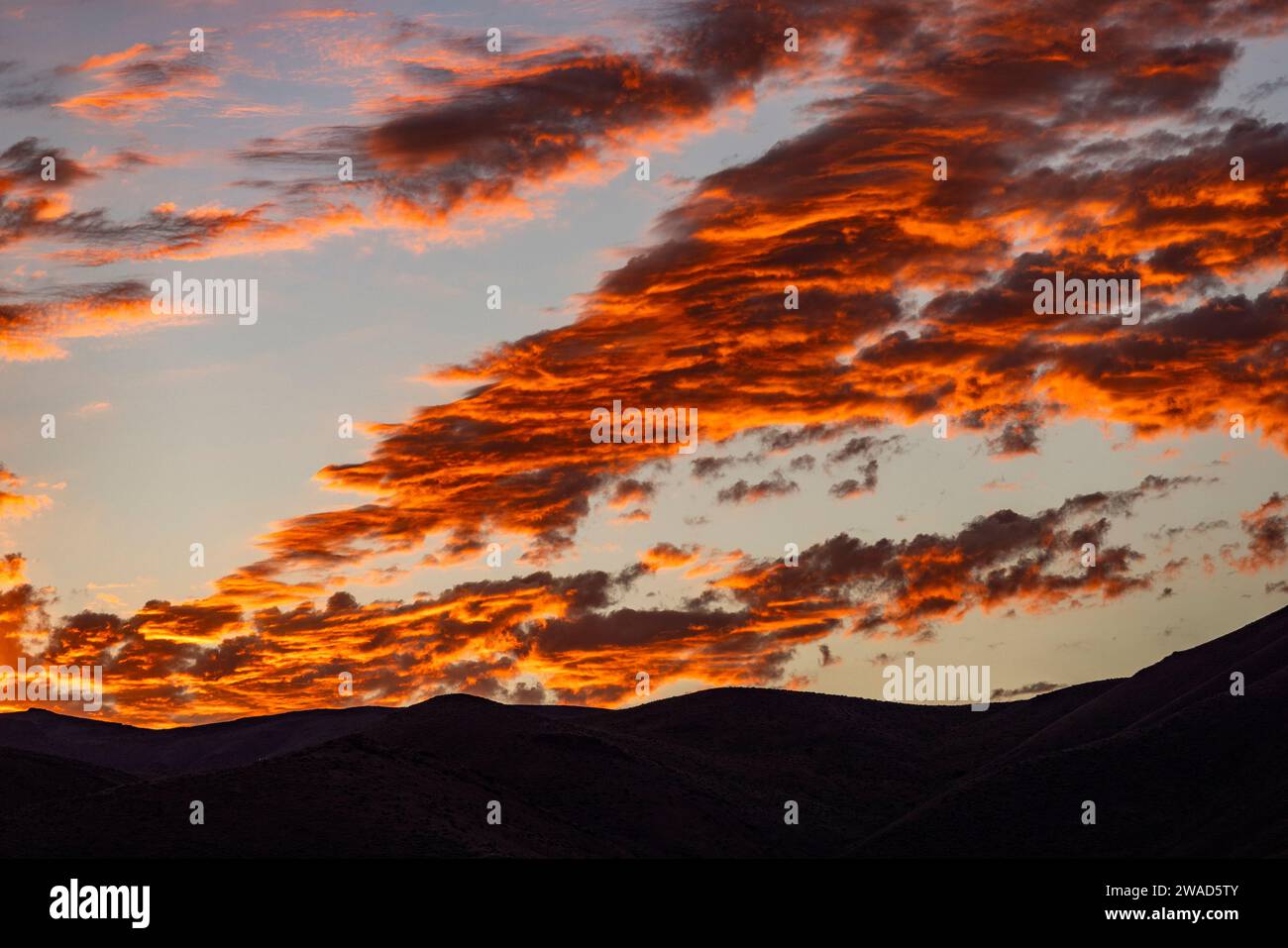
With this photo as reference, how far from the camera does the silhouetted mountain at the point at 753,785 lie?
8875 centimetres

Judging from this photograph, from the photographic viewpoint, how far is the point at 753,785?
404ft

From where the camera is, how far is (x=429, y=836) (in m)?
90.5

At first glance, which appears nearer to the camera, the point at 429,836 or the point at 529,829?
the point at 429,836

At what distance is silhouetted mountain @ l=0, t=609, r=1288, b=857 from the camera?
291 feet
